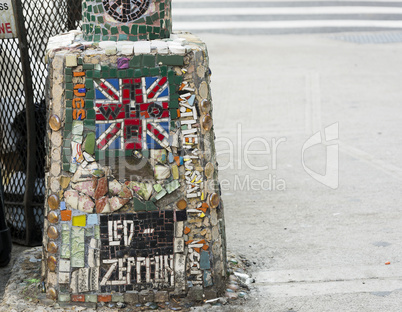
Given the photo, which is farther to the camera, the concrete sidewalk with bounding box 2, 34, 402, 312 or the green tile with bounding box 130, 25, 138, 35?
the concrete sidewalk with bounding box 2, 34, 402, 312

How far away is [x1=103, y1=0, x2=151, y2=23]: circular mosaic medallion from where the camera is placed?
11.8 ft

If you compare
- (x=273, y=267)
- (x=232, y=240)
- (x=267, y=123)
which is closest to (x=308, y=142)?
(x=267, y=123)

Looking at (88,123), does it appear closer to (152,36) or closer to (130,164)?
(130,164)

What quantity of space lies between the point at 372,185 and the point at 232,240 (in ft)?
5.97

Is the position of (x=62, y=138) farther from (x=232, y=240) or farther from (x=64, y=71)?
(x=232, y=240)

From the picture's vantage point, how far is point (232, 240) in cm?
493

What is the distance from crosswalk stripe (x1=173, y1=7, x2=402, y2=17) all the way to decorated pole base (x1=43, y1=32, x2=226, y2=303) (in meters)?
11.4

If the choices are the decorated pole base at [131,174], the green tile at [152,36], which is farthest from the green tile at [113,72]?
the green tile at [152,36]

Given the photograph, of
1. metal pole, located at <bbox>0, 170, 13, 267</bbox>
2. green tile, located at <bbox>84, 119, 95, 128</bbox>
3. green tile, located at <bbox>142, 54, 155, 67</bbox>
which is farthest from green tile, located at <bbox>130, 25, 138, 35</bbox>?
metal pole, located at <bbox>0, 170, 13, 267</bbox>

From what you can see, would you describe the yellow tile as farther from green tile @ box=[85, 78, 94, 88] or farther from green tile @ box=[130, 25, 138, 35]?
green tile @ box=[130, 25, 138, 35]

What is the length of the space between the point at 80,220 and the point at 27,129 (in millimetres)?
1436

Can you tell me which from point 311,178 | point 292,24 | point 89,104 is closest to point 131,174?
point 89,104

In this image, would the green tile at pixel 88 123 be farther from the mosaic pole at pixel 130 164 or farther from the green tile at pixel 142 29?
the green tile at pixel 142 29

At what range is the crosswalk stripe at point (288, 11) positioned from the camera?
14.8m
